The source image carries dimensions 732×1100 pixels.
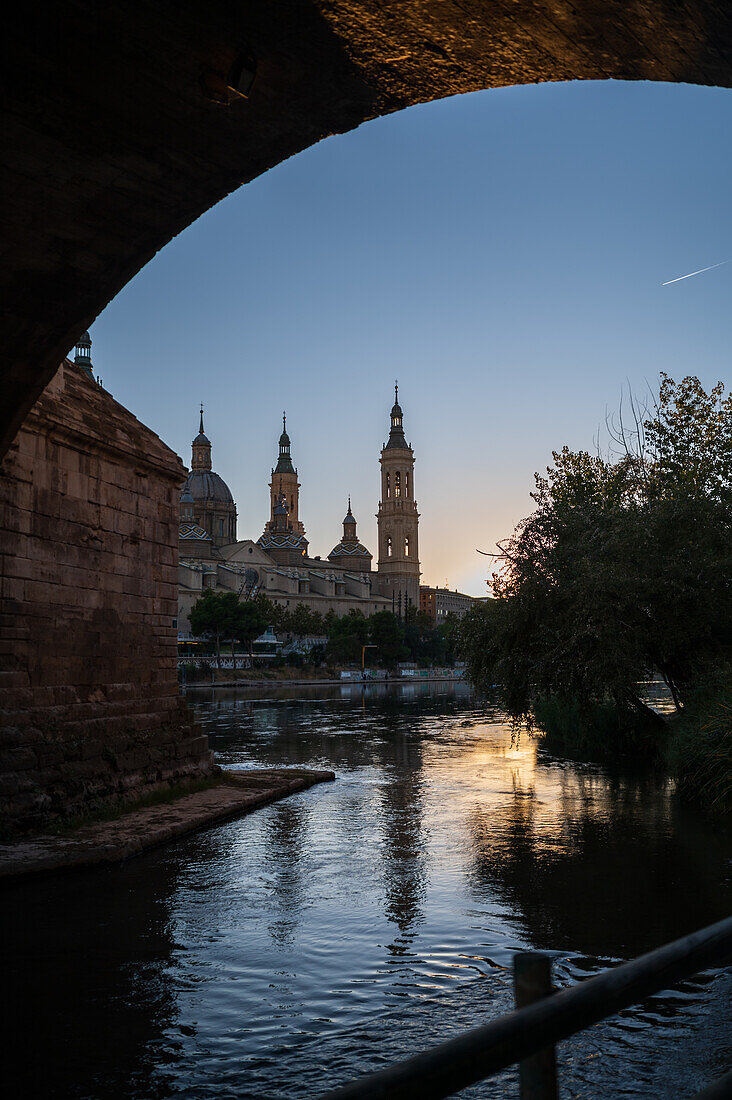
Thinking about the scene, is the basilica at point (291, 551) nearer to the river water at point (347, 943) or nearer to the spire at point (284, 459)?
the spire at point (284, 459)

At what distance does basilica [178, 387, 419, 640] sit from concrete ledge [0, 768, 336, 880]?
277 feet

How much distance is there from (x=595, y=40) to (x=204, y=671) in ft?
237

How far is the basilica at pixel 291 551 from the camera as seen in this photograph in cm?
11325

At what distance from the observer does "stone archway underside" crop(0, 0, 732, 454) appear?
142 inches

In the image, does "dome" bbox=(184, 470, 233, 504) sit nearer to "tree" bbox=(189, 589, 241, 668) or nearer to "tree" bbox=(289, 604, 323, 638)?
"tree" bbox=(289, 604, 323, 638)

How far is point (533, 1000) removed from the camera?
183 centimetres

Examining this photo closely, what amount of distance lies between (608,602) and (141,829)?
9.17 metres

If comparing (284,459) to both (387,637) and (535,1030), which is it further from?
(535,1030)

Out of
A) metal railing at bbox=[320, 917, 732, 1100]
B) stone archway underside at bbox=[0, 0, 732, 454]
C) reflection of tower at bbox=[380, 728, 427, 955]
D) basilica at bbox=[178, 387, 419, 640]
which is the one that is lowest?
reflection of tower at bbox=[380, 728, 427, 955]

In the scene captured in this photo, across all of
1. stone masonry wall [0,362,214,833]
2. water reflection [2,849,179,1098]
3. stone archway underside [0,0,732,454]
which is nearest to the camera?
stone archway underside [0,0,732,454]

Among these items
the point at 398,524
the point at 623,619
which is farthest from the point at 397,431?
the point at 623,619

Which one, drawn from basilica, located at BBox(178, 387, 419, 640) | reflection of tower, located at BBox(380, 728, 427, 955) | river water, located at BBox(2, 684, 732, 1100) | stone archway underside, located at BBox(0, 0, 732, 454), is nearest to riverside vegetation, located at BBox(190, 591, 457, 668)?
basilica, located at BBox(178, 387, 419, 640)

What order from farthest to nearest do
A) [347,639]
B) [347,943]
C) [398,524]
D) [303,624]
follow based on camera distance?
[398,524] < [303,624] < [347,639] < [347,943]

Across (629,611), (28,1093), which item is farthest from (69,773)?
(629,611)
